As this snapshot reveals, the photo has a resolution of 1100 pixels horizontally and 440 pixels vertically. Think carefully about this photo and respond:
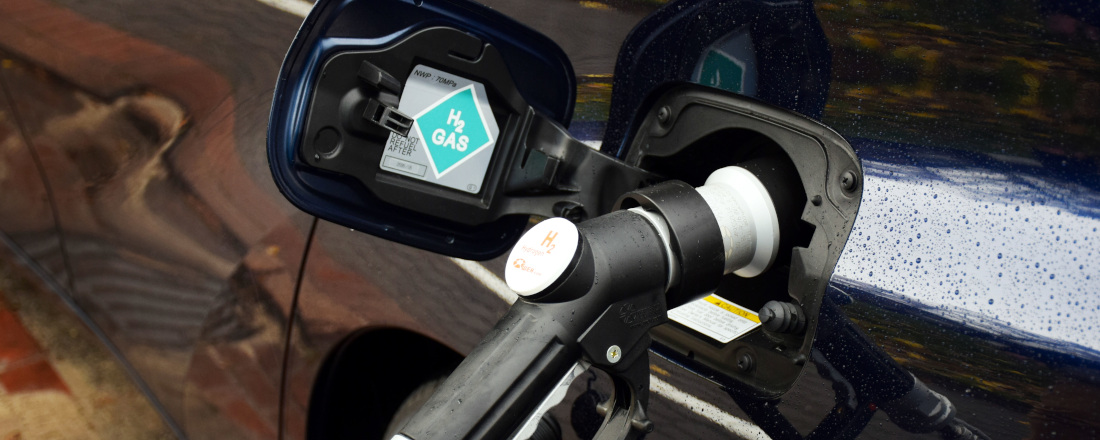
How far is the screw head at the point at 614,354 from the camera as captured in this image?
0.89 m

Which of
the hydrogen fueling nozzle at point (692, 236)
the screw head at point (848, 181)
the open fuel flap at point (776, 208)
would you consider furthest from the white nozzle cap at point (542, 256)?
the screw head at point (848, 181)

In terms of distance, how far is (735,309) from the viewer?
1060mm

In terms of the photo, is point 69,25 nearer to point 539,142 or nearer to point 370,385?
point 370,385

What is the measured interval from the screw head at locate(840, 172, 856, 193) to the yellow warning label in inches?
8.6

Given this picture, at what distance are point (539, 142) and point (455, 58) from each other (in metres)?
0.17

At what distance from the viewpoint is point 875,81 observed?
2.76ft

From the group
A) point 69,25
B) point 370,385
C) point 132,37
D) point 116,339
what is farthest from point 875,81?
point 116,339

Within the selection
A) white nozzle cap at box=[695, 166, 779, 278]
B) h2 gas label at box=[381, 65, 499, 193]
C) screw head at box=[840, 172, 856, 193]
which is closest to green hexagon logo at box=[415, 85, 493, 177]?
h2 gas label at box=[381, 65, 499, 193]

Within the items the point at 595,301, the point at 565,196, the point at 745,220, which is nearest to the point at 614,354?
the point at 595,301

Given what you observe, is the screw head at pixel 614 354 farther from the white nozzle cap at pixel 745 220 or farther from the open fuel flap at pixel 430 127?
the open fuel flap at pixel 430 127

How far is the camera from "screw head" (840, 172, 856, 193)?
0.86m

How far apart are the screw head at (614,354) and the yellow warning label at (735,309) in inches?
8.4

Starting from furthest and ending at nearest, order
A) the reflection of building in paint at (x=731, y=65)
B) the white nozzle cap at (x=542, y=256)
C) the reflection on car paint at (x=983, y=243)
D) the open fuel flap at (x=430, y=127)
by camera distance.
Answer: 1. the open fuel flap at (x=430, y=127)
2. the reflection of building in paint at (x=731, y=65)
3. the white nozzle cap at (x=542, y=256)
4. the reflection on car paint at (x=983, y=243)

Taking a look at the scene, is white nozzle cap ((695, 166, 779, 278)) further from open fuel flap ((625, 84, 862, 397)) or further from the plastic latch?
the plastic latch
